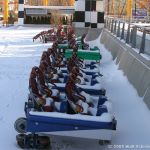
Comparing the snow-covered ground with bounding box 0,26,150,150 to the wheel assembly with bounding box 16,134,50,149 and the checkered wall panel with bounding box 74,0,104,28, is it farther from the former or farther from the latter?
the checkered wall panel with bounding box 74,0,104,28

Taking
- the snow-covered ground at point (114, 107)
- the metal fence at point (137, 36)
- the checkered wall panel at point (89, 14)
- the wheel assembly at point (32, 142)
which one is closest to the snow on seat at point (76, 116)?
the wheel assembly at point (32, 142)

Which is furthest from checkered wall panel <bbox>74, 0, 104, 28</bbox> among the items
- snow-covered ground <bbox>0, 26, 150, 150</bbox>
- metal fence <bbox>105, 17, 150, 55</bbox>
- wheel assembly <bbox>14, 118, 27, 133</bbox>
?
wheel assembly <bbox>14, 118, 27, 133</bbox>

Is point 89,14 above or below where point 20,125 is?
above

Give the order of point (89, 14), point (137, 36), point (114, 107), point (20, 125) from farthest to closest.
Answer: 1. point (89, 14)
2. point (137, 36)
3. point (114, 107)
4. point (20, 125)

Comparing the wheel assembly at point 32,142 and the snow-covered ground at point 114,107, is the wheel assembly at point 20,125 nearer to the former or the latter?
the snow-covered ground at point 114,107

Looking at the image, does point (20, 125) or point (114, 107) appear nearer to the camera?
point (20, 125)

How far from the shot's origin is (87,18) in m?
21.5

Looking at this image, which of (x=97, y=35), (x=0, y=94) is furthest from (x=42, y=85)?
(x=97, y=35)

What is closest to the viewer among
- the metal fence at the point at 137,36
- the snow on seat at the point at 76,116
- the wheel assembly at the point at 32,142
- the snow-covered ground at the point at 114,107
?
the snow on seat at the point at 76,116

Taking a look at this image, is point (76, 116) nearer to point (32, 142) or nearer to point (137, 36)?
point (32, 142)

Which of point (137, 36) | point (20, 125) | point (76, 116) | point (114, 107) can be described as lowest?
point (114, 107)

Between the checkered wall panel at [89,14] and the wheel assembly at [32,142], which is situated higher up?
the checkered wall panel at [89,14]

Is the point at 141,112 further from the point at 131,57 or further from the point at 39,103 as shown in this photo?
the point at 131,57

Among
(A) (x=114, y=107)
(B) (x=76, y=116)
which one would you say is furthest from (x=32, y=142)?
(A) (x=114, y=107)
